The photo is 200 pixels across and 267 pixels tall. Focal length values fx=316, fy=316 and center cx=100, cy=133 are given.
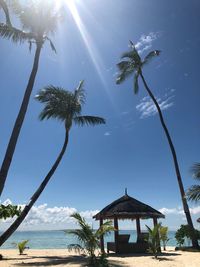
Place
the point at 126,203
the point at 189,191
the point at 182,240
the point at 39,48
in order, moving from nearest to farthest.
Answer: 1. the point at 39,48
2. the point at 189,191
3. the point at 126,203
4. the point at 182,240

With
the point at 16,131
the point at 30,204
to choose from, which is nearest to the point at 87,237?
the point at 30,204

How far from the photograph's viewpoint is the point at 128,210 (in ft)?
58.4

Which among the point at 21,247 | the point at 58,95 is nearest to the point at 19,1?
the point at 58,95

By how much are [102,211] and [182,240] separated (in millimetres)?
5686

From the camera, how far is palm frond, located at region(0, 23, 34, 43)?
13508mm

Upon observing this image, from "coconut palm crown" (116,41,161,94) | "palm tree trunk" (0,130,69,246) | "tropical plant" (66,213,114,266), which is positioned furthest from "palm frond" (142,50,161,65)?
"tropical plant" (66,213,114,266)

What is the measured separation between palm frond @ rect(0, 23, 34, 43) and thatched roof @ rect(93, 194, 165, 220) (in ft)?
33.6

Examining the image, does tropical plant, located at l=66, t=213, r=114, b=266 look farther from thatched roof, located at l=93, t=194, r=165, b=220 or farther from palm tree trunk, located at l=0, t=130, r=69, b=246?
thatched roof, located at l=93, t=194, r=165, b=220

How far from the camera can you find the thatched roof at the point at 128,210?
58.3 ft

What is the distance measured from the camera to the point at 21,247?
20.2 meters

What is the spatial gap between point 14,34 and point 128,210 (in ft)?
35.9

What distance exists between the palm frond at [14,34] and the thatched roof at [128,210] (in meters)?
10.3

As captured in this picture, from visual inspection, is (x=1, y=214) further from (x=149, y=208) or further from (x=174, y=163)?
(x=174, y=163)

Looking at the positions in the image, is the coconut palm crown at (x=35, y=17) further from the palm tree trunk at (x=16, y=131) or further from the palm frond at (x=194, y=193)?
the palm frond at (x=194, y=193)
